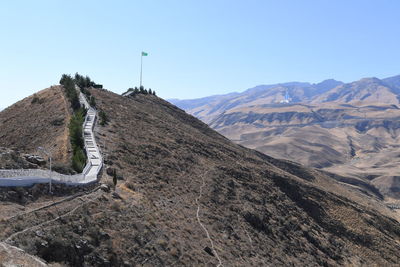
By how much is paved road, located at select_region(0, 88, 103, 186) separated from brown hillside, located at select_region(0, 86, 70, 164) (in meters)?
2.19

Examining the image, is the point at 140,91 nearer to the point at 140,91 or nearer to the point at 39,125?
the point at 140,91

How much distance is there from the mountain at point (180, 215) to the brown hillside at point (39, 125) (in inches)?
90.6

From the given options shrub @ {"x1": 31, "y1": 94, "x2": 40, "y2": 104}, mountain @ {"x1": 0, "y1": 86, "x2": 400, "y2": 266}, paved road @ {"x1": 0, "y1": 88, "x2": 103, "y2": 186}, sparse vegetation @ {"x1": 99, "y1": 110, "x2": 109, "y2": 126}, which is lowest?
mountain @ {"x1": 0, "y1": 86, "x2": 400, "y2": 266}

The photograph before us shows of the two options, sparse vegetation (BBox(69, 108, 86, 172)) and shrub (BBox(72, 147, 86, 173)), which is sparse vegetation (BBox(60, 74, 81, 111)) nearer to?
sparse vegetation (BBox(69, 108, 86, 172))

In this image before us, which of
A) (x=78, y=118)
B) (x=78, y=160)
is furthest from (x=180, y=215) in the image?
(x=78, y=118)

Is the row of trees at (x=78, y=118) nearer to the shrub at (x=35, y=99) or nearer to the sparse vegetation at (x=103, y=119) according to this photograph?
the sparse vegetation at (x=103, y=119)

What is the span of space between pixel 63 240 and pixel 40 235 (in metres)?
1.17

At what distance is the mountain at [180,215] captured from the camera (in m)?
22.7

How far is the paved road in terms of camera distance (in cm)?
2512

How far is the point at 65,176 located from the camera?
28.8 m

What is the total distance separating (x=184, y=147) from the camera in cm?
5534

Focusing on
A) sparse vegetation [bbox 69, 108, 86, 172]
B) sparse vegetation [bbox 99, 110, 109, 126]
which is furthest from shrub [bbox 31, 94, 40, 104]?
sparse vegetation [bbox 69, 108, 86, 172]

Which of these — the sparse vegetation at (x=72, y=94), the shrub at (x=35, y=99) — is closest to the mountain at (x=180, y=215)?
the sparse vegetation at (x=72, y=94)

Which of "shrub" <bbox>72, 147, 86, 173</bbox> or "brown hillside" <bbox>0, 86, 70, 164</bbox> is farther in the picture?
"brown hillside" <bbox>0, 86, 70, 164</bbox>
